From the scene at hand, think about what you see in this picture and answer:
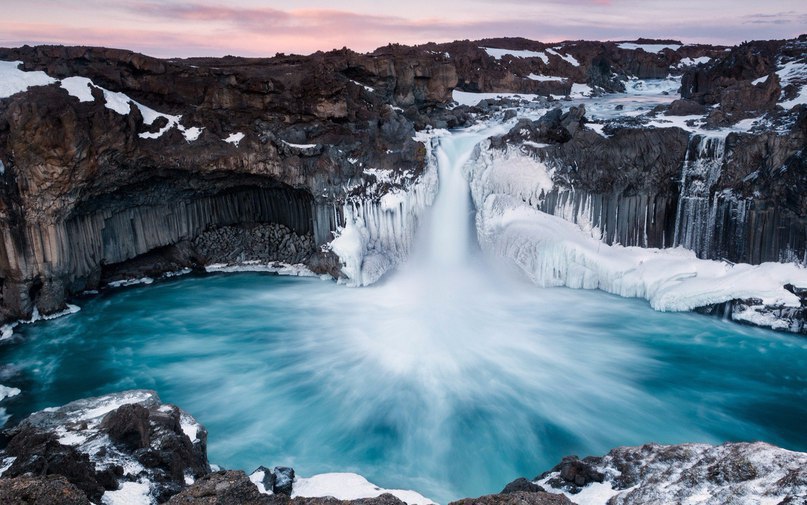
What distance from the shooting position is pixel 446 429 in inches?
418

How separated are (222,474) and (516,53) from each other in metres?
37.4

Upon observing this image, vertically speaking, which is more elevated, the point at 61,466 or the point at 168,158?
the point at 168,158

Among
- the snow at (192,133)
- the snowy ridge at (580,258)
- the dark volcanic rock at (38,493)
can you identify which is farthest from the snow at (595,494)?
the snow at (192,133)

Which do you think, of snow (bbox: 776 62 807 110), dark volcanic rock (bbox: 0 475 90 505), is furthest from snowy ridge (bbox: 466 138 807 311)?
dark volcanic rock (bbox: 0 475 90 505)

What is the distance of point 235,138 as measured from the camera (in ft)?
56.6

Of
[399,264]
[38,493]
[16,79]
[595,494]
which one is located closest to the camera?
[38,493]

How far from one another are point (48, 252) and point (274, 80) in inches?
308

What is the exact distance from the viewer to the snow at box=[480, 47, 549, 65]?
36.8m

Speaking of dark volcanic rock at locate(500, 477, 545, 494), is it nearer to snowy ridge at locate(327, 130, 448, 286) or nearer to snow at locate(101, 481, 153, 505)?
snow at locate(101, 481, 153, 505)

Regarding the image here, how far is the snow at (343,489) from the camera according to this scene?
8.02 meters

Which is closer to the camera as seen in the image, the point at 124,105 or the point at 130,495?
the point at 130,495

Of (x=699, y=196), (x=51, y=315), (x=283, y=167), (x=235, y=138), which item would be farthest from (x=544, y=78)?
(x=51, y=315)

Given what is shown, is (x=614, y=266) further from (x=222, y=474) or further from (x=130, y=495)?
(x=130, y=495)

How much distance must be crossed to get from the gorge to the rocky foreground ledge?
6.26 ft
